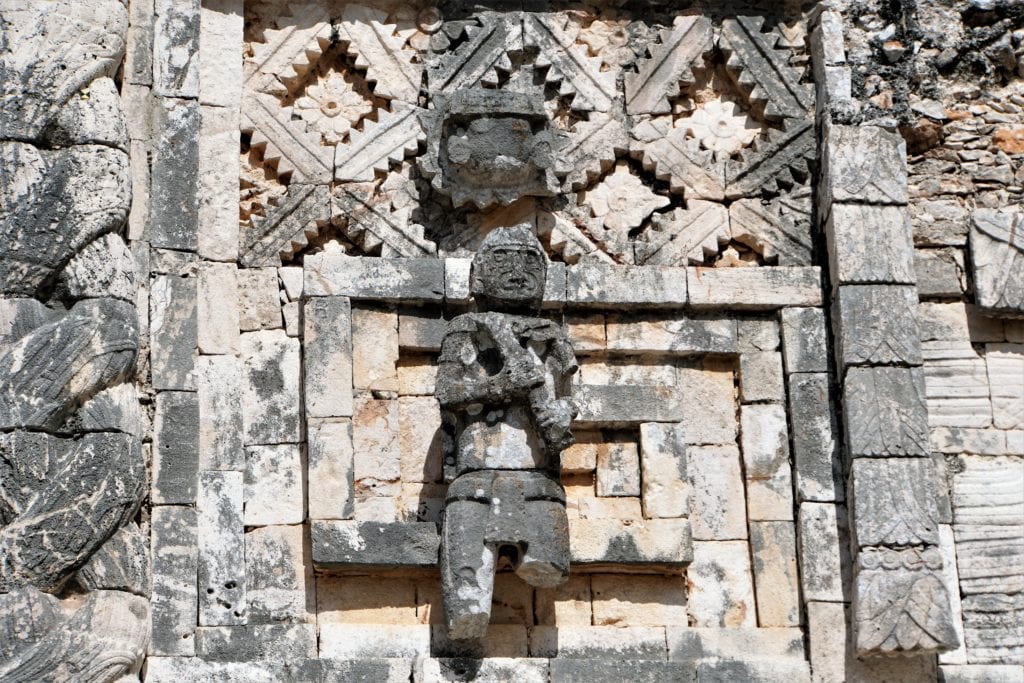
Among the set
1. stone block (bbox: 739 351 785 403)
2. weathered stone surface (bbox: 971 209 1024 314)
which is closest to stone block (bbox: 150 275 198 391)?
stone block (bbox: 739 351 785 403)

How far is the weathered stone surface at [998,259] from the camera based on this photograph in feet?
34.0

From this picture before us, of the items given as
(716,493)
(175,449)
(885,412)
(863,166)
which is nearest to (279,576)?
(175,449)

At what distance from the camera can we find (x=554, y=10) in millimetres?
11031

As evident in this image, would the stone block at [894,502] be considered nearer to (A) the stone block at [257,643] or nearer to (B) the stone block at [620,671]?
(B) the stone block at [620,671]

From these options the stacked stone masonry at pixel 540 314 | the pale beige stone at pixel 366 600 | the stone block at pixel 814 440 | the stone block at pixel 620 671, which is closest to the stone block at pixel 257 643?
the stacked stone masonry at pixel 540 314

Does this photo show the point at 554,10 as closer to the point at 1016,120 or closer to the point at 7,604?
the point at 1016,120

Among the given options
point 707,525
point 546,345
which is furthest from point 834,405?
point 546,345

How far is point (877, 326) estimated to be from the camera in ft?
33.4

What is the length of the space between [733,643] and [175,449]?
2.78 metres

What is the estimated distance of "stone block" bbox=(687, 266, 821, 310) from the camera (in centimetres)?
1035

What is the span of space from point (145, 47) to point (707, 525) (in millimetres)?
3668

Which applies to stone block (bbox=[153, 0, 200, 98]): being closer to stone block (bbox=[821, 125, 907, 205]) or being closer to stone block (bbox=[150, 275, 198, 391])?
stone block (bbox=[150, 275, 198, 391])

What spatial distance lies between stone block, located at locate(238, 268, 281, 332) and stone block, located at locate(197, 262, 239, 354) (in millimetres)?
40

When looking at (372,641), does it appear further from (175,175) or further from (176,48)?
(176,48)
